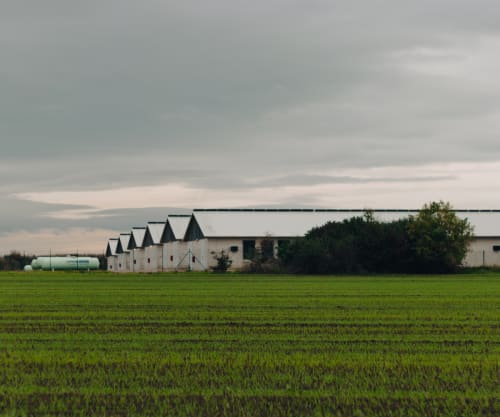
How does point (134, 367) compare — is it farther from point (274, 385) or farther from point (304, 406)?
point (304, 406)

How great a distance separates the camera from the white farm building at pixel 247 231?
222 feet

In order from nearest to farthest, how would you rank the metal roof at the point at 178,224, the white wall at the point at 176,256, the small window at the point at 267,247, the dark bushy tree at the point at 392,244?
the dark bushy tree at the point at 392,244
the small window at the point at 267,247
the white wall at the point at 176,256
the metal roof at the point at 178,224

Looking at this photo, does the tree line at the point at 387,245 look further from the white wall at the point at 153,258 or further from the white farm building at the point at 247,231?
the white wall at the point at 153,258

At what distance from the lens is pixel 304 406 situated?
7.85 meters

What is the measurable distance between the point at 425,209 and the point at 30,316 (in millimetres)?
47520

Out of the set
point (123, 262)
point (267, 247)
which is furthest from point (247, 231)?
point (123, 262)

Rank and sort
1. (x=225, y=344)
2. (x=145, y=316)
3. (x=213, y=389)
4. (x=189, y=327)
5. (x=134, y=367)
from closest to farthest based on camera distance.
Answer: (x=213, y=389)
(x=134, y=367)
(x=225, y=344)
(x=189, y=327)
(x=145, y=316)

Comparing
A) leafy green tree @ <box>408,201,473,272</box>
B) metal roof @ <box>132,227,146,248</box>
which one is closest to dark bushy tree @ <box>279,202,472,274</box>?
leafy green tree @ <box>408,201,473,272</box>

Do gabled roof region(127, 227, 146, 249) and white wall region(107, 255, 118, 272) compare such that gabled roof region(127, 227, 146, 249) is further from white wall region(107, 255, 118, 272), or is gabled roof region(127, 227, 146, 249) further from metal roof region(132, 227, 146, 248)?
white wall region(107, 255, 118, 272)

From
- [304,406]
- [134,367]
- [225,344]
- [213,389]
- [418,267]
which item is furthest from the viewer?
[418,267]

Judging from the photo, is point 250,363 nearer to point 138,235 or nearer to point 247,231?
point 247,231

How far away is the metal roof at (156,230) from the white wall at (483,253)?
105 feet

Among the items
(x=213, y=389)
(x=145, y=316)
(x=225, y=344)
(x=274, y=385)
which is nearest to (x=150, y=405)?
(x=213, y=389)

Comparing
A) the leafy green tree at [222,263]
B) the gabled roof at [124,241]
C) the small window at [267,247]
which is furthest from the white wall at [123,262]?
the small window at [267,247]
